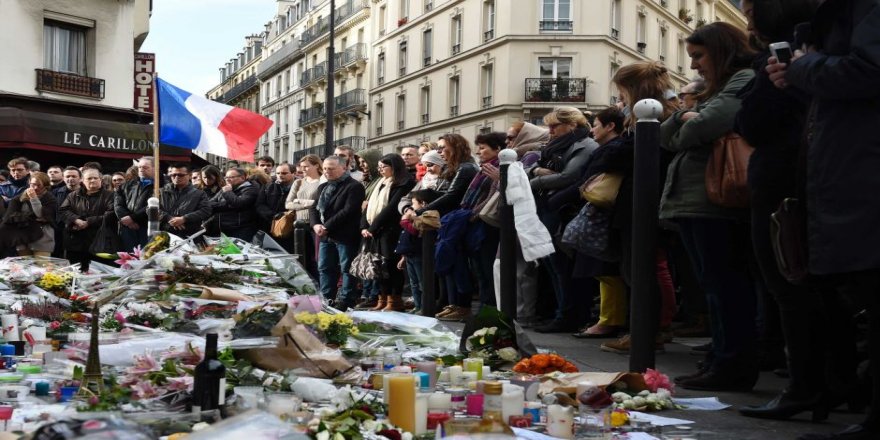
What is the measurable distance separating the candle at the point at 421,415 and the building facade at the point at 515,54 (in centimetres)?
3653

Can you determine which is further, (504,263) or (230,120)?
(230,120)

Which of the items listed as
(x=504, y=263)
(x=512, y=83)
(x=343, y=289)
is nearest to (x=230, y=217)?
(x=343, y=289)

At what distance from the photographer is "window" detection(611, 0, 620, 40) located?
4150 cm

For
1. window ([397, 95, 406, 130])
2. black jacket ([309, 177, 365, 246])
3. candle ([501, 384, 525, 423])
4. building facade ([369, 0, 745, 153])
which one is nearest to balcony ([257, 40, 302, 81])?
window ([397, 95, 406, 130])

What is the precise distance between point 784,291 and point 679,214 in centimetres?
105

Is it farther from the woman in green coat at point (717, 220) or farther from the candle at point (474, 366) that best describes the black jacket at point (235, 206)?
the woman in green coat at point (717, 220)

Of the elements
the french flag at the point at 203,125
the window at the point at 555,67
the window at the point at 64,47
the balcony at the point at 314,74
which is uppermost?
the balcony at the point at 314,74

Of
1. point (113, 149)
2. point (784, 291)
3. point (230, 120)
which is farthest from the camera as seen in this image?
point (113, 149)

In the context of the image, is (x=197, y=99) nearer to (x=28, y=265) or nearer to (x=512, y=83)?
(x=28, y=265)

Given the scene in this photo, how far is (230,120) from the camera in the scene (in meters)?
12.4

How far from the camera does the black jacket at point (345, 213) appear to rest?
11406 mm

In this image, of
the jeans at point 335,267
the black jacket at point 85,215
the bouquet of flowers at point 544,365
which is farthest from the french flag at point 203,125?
the bouquet of flowers at point 544,365

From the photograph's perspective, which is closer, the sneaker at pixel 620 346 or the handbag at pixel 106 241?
Result: the sneaker at pixel 620 346

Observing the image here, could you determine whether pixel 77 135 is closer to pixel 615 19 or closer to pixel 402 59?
pixel 615 19
